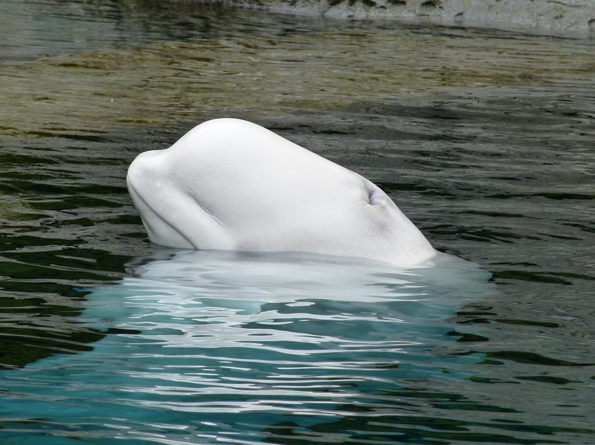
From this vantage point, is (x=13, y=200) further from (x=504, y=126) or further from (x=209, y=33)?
(x=209, y=33)

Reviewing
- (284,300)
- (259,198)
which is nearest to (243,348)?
(284,300)

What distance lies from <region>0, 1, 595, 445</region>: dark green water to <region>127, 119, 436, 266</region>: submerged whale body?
7.5 inches

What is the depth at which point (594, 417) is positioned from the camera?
258 centimetres

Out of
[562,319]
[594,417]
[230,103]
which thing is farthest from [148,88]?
[594,417]

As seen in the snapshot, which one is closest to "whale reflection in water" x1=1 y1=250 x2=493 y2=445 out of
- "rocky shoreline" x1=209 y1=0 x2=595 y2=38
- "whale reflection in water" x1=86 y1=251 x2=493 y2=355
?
"whale reflection in water" x1=86 y1=251 x2=493 y2=355

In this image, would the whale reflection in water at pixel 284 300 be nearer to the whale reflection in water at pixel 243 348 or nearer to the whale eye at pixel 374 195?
the whale reflection in water at pixel 243 348

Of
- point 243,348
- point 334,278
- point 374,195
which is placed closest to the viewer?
point 243,348

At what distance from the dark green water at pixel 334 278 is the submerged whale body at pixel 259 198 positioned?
190mm

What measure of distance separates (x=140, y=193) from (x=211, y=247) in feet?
1.11

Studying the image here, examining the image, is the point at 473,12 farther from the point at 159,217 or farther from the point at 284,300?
the point at 284,300

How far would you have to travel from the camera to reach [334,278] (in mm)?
3609

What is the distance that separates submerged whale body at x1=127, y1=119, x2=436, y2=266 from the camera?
12.1 feet

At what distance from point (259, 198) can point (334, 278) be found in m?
0.40

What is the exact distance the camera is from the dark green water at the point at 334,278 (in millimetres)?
2553
